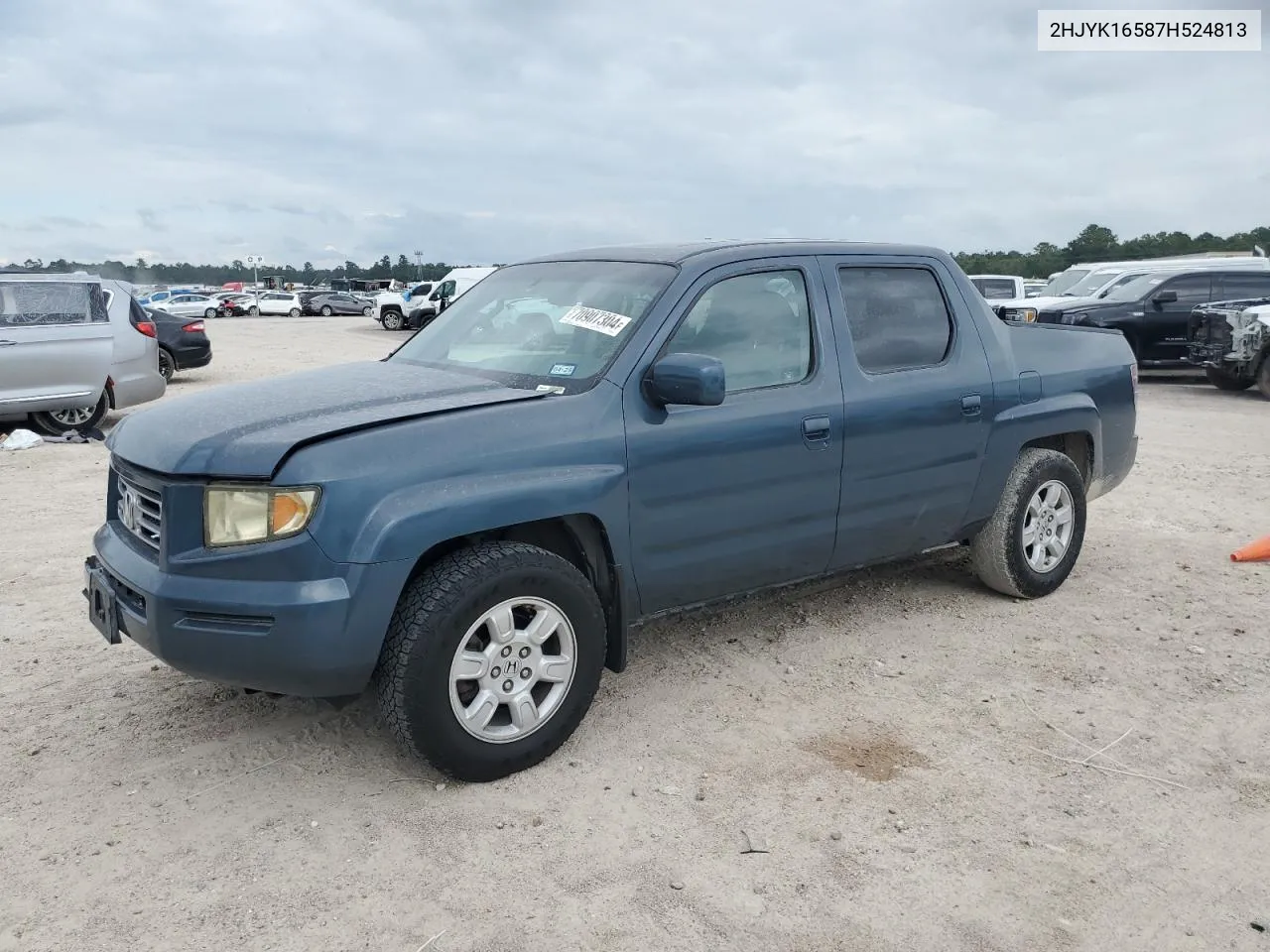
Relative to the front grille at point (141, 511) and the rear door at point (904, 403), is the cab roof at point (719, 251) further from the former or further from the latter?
the front grille at point (141, 511)

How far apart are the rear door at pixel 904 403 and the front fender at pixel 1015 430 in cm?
9

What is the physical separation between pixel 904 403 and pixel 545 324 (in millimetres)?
1583

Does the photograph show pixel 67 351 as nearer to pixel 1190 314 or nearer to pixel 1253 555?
pixel 1253 555

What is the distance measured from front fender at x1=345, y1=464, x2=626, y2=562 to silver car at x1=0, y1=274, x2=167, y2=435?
8393mm

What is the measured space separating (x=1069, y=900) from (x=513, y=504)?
197cm

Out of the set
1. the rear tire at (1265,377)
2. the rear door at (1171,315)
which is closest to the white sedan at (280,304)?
the rear door at (1171,315)

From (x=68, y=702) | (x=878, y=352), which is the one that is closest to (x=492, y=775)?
(x=68, y=702)

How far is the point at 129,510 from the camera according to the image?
3.67m

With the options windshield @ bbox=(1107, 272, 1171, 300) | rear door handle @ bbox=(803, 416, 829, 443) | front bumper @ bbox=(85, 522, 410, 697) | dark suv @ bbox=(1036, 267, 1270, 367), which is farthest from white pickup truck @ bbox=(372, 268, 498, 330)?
front bumper @ bbox=(85, 522, 410, 697)

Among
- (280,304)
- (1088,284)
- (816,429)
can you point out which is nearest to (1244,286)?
(1088,284)

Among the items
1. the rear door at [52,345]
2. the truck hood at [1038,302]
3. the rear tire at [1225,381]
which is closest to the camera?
the rear door at [52,345]

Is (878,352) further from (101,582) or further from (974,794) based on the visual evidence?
(101,582)

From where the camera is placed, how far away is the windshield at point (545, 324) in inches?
154

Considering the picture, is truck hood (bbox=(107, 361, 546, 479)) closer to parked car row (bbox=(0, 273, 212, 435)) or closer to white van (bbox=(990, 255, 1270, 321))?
parked car row (bbox=(0, 273, 212, 435))
